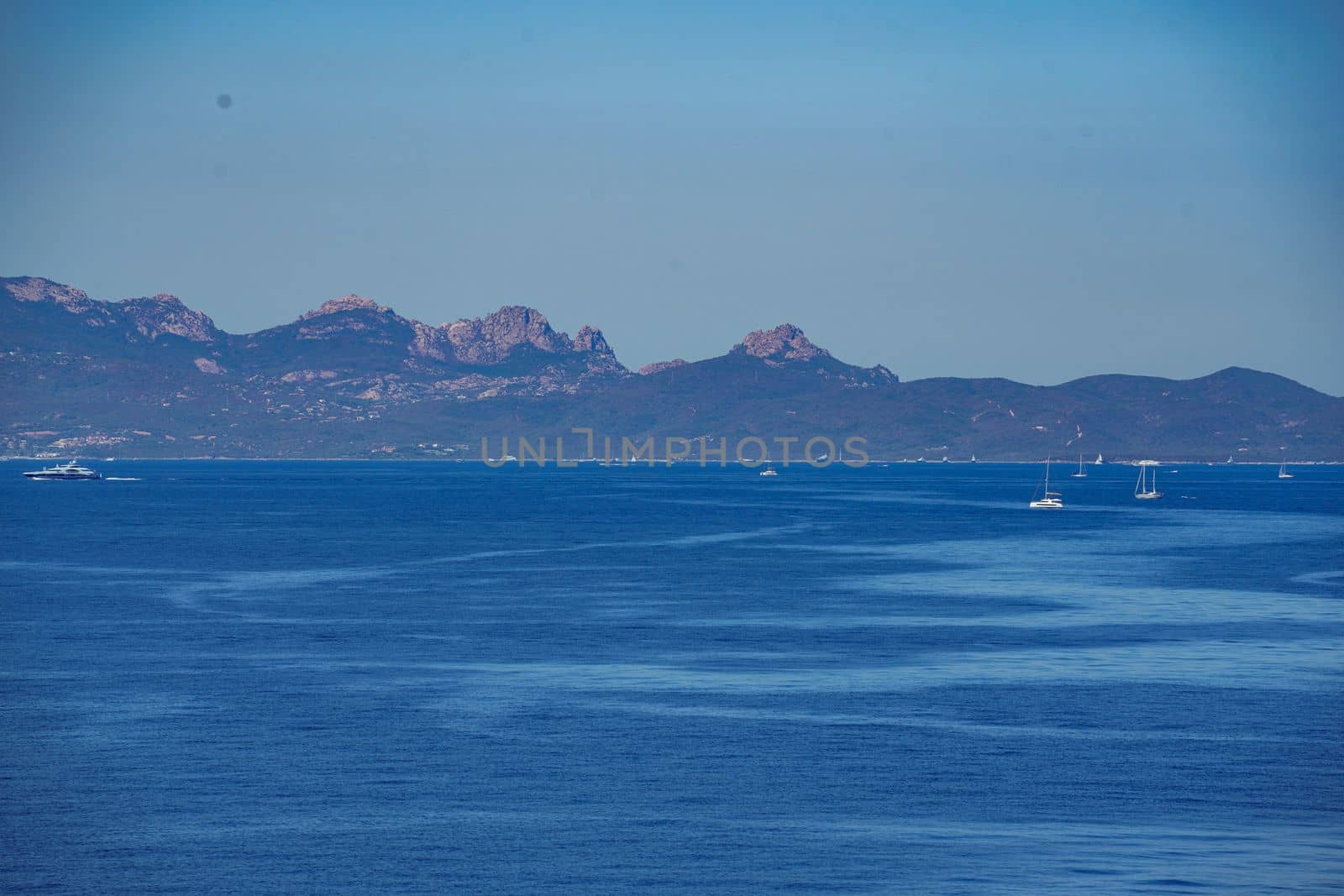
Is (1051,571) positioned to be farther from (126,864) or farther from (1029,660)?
(126,864)

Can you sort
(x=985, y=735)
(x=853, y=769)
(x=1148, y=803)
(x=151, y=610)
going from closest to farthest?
(x=1148, y=803) < (x=853, y=769) < (x=985, y=735) < (x=151, y=610)

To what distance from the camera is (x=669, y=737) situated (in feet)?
160

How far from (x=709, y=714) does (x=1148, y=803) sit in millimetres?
16076

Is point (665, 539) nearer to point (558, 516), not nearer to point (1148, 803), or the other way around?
point (558, 516)

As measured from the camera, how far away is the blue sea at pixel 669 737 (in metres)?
36.4

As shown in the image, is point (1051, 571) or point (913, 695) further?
point (1051, 571)

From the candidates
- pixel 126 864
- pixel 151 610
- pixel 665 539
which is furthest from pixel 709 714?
pixel 665 539

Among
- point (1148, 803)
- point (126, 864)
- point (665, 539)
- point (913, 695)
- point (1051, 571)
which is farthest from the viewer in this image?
point (665, 539)

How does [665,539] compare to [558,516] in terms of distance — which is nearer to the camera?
[665,539]

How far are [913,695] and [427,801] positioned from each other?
21361 mm

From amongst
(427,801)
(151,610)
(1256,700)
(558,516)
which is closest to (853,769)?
(427,801)

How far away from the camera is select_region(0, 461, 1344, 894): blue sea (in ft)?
120

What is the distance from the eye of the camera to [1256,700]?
55.7 m

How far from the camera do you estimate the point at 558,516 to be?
198 metres
